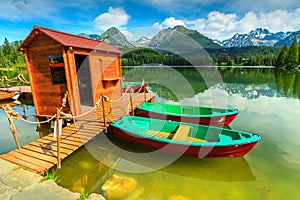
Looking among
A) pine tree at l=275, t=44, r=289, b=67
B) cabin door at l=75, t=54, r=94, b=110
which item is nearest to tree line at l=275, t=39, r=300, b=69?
pine tree at l=275, t=44, r=289, b=67

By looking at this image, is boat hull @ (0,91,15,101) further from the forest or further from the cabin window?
the forest

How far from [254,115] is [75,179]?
36.0 ft

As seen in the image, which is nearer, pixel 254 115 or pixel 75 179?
pixel 75 179

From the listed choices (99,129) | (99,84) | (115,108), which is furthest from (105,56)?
(99,129)

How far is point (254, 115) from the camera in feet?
34.8

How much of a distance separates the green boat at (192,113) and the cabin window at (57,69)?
438 centimetres

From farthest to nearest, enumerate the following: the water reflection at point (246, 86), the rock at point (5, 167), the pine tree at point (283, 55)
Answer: the pine tree at point (283, 55)
the water reflection at point (246, 86)
the rock at point (5, 167)

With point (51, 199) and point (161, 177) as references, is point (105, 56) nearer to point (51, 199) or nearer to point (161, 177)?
point (161, 177)

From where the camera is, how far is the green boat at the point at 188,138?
17.3 ft

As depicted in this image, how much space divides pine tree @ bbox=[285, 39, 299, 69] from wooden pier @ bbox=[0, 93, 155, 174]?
67.3 meters

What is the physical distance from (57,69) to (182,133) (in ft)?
20.7

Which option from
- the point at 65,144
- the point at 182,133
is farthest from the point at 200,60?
the point at 65,144

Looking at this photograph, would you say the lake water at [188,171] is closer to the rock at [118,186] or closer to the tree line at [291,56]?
the rock at [118,186]

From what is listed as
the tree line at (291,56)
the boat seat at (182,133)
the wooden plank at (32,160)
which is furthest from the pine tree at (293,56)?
the wooden plank at (32,160)
